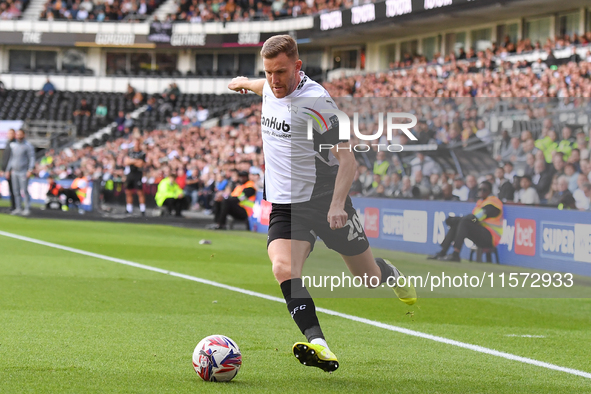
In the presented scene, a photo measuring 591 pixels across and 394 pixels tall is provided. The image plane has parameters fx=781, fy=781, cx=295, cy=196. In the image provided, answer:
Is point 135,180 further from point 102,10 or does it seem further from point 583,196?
point 102,10

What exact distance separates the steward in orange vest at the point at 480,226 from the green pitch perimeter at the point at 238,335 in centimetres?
357

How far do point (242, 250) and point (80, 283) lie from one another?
576 centimetres

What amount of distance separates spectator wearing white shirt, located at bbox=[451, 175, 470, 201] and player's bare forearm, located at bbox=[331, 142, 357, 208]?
8992mm

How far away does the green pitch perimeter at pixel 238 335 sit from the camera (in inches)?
193

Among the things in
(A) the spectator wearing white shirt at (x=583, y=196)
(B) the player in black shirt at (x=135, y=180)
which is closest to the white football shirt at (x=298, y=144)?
(A) the spectator wearing white shirt at (x=583, y=196)

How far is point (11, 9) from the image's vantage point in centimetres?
4872

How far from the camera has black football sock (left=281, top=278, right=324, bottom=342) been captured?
4977mm

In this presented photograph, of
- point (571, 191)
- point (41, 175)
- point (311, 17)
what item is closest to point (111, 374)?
point (571, 191)

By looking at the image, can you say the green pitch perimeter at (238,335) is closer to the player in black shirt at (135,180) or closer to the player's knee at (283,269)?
the player's knee at (283,269)

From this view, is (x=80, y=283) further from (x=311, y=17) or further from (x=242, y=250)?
(x=311, y=17)

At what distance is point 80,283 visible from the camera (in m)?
9.51

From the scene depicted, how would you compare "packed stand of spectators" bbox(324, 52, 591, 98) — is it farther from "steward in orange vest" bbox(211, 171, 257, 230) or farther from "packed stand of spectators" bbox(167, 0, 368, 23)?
"packed stand of spectators" bbox(167, 0, 368, 23)

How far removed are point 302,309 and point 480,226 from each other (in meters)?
9.16

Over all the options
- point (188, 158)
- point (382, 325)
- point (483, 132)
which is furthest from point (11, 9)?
point (382, 325)
